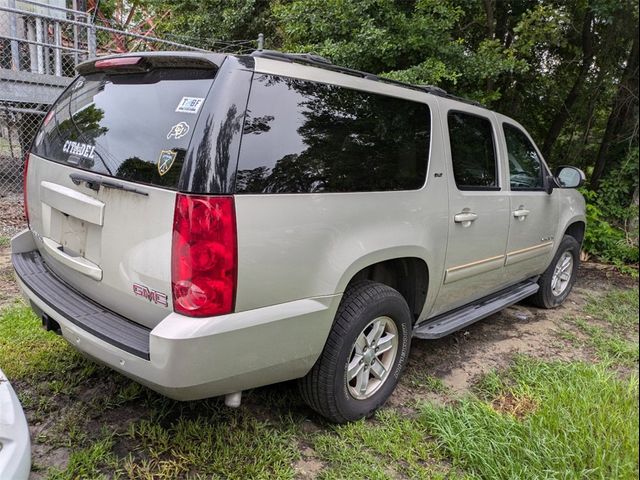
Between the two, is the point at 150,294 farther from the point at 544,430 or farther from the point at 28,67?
the point at 28,67

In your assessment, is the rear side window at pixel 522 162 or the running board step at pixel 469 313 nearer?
the running board step at pixel 469 313

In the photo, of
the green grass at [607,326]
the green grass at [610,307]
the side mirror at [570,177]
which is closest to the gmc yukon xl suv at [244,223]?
the green grass at [607,326]

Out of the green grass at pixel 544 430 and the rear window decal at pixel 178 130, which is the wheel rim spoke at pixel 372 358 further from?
the rear window decal at pixel 178 130

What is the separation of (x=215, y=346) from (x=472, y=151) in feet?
7.87

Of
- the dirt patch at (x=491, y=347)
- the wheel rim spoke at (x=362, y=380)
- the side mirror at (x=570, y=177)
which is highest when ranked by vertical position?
the side mirror at (x=570, y=177)

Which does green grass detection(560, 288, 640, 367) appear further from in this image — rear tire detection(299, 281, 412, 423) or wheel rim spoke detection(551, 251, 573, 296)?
rear tire detection(299, 281, 412, 423)

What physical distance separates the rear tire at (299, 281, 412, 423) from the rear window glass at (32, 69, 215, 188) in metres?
1.16

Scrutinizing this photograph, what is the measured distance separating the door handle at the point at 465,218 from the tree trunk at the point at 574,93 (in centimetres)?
397

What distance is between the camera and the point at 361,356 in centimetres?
274

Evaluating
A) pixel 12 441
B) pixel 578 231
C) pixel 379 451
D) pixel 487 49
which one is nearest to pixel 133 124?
pixel 12 441

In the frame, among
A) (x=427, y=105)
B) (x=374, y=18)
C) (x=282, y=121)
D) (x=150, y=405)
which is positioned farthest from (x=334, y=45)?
(x=150, y=405)

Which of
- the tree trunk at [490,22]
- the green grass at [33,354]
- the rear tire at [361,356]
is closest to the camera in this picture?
the rear tire at [361,356]

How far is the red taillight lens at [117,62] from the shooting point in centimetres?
236

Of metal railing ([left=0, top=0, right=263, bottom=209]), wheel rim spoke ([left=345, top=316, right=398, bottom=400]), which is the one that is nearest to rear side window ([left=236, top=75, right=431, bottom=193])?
wheel rim spoke ([left=345, top=316, right=398, bottom=400])
